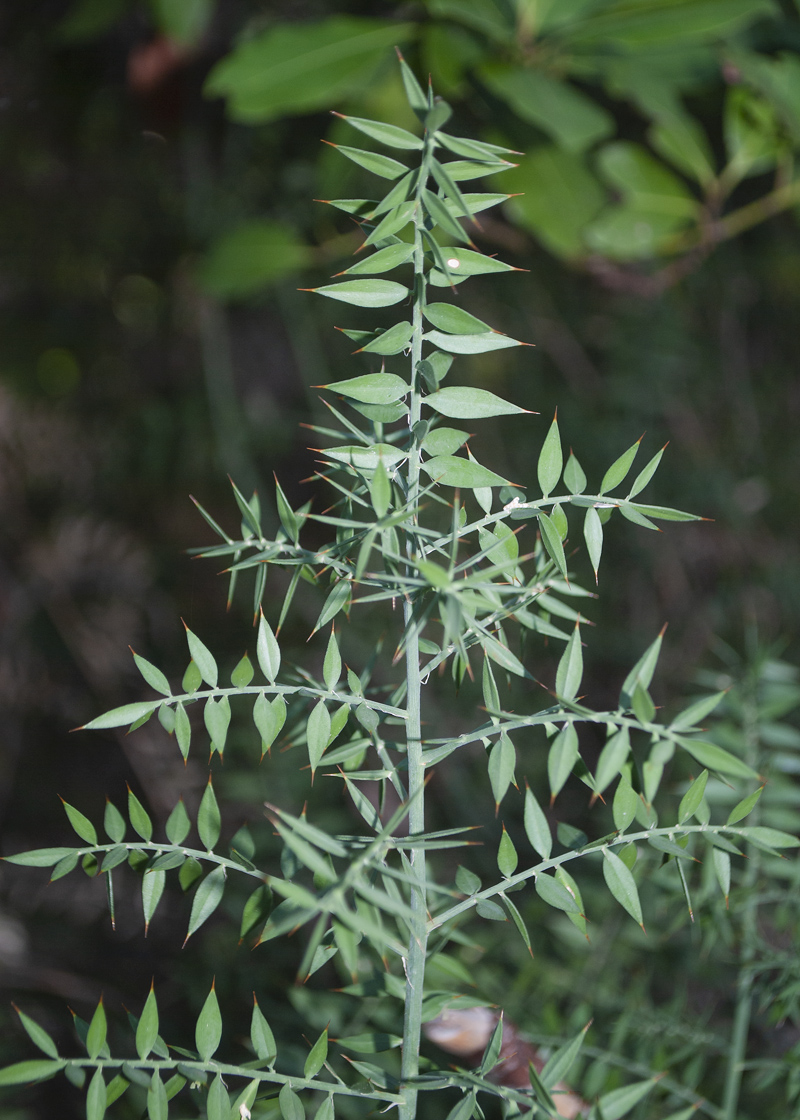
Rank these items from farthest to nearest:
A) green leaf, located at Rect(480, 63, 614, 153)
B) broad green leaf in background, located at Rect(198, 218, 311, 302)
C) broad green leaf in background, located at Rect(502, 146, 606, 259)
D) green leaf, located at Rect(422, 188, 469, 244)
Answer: broad green leaf in background, located at Rect(198, 218, 311, 302)
broad green leaf in background, located at Rect(502, 146, 606, 259)
green leaf, located at Rect(480, 63, 614, 153)
green leaf, located at Rect(422, 188, 469, 244)

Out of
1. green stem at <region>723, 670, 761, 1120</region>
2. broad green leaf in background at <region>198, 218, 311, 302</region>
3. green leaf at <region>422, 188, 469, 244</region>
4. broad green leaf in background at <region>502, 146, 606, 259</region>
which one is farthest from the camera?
broad green leaf in background at <region>198, 218, 311, 302</region>

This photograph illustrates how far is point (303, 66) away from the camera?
68cm

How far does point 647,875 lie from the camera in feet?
1.38

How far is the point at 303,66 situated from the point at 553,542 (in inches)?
24.8

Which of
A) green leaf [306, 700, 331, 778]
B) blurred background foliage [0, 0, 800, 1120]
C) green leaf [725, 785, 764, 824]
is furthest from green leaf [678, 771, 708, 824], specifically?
blurred background foliage [0, 0, 800, 1120]

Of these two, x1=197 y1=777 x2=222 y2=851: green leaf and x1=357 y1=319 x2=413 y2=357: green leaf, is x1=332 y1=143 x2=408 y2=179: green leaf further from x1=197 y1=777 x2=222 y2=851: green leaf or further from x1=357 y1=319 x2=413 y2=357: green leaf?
x1=197 y1=777 x2=222 y2=851: green leaf

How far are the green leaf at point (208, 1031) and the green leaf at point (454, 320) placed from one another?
0.22 metres

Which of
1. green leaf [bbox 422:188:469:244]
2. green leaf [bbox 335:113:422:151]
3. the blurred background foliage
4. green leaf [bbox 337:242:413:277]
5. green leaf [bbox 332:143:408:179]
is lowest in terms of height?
the blurred background foliage

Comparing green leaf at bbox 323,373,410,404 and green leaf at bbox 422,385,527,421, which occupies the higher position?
green leaf at bbox 323,373,410,404

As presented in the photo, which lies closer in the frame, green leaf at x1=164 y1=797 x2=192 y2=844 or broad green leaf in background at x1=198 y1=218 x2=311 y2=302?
green leaf at x1=164 y1=797 x2=192 y2=844

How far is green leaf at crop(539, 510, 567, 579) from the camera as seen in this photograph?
0.23 m

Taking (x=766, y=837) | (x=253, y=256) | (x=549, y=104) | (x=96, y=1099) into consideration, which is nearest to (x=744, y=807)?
(x=766, y=837)

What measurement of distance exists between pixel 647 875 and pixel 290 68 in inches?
27.3

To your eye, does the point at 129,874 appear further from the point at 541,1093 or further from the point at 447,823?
the point at 541,1093
